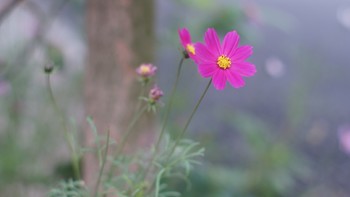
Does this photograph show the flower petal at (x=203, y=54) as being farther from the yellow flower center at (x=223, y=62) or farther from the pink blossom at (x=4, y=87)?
the pink blossom at (x=4, y=87)

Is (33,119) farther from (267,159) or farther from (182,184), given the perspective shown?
(267,159)

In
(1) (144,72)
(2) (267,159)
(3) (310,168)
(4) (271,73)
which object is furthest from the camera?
(3) (310,168)

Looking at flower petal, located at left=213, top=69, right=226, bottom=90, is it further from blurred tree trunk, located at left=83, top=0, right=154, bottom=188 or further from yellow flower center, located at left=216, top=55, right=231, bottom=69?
blurred tree trunk, located at left=83, top=0, right=154, bottom=188

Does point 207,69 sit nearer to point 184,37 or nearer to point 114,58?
point 184,37

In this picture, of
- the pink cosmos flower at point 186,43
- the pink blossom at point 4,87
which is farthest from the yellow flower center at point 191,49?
the pink blossom at point 4,87

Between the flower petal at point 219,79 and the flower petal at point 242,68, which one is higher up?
the flower petal at point 242,68

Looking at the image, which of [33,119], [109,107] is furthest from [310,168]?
[109,107]

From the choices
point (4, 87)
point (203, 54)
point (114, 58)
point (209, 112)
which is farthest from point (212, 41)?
point (209, 112)
